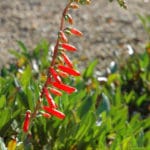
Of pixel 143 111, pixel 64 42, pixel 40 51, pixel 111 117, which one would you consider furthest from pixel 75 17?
pixel 64 42

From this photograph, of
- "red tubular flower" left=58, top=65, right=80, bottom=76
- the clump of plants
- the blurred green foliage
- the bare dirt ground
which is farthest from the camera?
the bare dirt ground

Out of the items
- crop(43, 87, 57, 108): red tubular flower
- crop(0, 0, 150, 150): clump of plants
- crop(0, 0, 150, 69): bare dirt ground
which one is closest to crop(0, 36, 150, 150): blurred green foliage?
crop(0, 0, 150, 150): clump of plants

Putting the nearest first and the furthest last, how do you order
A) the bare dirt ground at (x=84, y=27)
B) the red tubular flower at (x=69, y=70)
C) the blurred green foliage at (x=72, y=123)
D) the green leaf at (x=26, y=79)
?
the red tubular flower at (x=69, y=70) < the blurred green foliage at (x=72, y=123) < the green leaf at (x=26, y=79) < the bare dirt ground at (x=84, y=27)

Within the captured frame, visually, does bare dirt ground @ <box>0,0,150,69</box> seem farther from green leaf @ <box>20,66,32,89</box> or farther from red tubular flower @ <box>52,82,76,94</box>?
red tubular flower @ <box>52,82,76,94</box>

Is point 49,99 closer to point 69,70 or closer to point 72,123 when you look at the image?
point 69,70

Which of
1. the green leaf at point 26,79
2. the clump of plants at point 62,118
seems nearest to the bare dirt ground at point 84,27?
the green leaf at point 26,79

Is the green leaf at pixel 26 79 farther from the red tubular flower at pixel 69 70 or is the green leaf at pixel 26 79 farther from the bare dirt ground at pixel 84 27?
the bare dirt ground at pixel 84 27

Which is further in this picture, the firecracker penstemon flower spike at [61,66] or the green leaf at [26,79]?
the green leaf at [26,79]

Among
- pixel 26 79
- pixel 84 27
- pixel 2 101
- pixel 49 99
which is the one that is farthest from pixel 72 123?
pixel 84 27
